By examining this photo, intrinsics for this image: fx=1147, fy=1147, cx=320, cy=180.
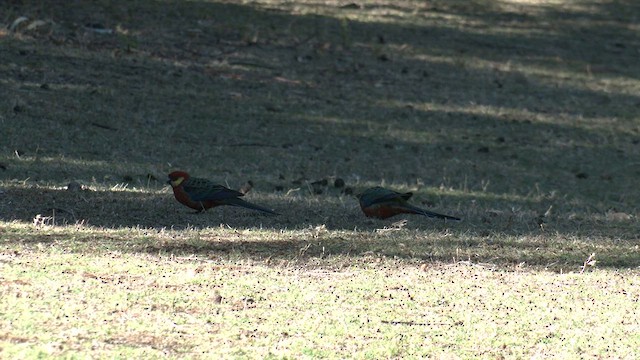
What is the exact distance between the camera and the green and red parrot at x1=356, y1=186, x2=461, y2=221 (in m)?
9.68

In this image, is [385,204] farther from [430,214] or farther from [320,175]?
[320,175]

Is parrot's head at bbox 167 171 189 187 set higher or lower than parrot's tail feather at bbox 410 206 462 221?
higher

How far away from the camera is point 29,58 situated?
16.4 m

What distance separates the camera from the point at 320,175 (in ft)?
44.4

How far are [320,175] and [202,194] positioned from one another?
170 inches

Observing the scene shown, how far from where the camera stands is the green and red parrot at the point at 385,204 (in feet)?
31.8

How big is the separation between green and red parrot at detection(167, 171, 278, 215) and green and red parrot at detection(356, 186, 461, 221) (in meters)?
0.83

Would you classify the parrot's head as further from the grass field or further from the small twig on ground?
the small twig on ground

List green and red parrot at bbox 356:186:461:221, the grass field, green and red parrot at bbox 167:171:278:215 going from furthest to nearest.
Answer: green and red parrot at bbox 356:186:461:221 → green and red parrot at bbox 167:171:278:215 → the grass field

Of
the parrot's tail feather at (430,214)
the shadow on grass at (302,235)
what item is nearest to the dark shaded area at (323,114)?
the shadow on grass at (302,235)

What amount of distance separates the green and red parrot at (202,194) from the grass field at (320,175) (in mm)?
221

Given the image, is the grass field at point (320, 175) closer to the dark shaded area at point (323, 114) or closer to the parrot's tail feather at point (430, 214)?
the dark shaded area at point (323, 114)

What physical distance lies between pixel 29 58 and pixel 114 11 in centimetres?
370

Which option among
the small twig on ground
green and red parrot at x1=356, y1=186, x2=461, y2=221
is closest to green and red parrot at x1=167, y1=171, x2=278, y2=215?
green and red parrot at x1=356, y1=186, x2=461, y2=221
